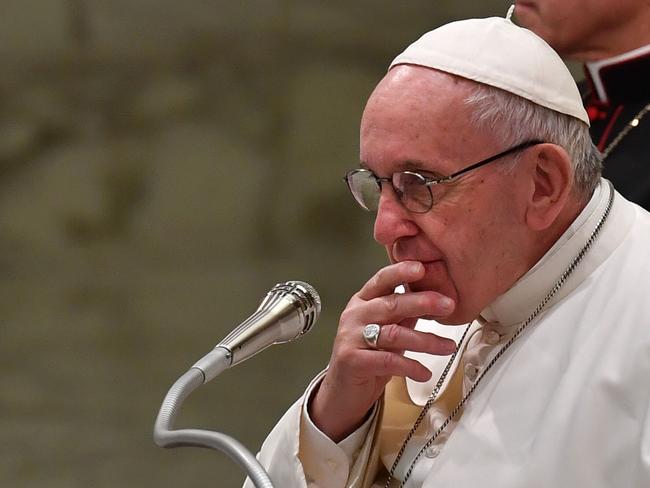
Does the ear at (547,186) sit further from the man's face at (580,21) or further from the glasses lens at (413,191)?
the man's face at (580,21)

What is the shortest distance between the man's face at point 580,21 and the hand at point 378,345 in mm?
1005

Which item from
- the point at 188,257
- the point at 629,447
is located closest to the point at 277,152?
the point at 188,257

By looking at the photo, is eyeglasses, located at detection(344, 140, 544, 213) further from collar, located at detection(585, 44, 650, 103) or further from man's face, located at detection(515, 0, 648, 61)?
collar, located at detection(585, 44, 650, 103)

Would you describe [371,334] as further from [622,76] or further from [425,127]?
[622,76]

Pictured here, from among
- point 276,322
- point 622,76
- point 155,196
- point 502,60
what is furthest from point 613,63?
point 155,196

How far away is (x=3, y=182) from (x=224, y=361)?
267cm

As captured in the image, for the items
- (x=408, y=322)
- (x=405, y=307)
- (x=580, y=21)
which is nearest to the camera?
(x=405, y=307)

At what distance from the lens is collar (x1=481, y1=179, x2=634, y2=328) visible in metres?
2.04

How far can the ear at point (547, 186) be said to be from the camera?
1959 millimetres

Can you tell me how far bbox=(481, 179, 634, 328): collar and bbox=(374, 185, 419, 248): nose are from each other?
0.22 meters

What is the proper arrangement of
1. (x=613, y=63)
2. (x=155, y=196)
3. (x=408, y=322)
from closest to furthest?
(x=408, y=322), (x=613, y=63), (x=155, y=196)

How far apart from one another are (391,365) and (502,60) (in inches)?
22.0

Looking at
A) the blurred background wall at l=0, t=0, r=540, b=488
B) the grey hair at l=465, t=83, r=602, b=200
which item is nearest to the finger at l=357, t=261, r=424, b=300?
the grey hair at l=465, t=83, r=602, b=200

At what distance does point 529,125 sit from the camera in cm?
197
